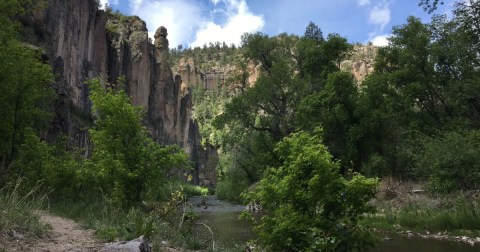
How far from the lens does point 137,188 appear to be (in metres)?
15.9

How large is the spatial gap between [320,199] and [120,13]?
79250mm

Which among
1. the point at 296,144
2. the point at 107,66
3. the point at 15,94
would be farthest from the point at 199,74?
the point at 296,144

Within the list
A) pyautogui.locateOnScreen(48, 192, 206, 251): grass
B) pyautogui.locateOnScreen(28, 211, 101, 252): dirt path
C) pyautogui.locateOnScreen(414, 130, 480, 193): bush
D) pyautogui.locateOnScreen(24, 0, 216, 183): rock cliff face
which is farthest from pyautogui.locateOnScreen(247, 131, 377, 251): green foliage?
pyautogui.locateOnScreen(414, 130, 480, 193): bush

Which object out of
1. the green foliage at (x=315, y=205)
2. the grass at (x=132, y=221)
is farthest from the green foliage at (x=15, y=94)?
the green foliage at (x=315, y=205)

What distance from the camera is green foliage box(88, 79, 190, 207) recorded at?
15.4 meters

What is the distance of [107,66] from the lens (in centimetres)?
6844

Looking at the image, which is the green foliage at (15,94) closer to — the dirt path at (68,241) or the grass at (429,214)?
the dirt path at (68,241)

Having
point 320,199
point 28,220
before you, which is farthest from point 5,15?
point 320,199

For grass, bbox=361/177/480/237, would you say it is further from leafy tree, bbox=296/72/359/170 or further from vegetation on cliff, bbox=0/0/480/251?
leafy tree, bbox=296/72/359/170

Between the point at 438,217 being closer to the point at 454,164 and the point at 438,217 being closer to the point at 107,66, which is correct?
the point at 454,164

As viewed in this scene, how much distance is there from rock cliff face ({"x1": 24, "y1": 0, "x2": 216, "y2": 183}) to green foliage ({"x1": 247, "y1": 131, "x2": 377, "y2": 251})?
11786 mm

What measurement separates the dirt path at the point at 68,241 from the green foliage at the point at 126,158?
417cm

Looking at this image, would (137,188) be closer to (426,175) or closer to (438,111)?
(426,175)

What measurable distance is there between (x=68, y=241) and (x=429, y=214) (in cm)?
1951
